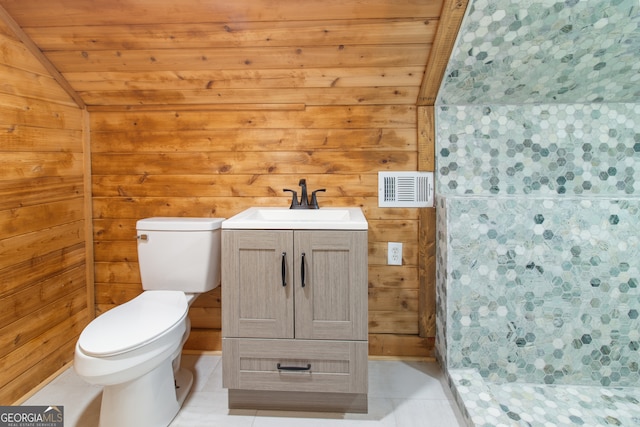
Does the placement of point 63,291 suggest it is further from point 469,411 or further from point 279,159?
point 469,411

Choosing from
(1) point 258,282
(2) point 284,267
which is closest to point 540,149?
(2) point 284,267

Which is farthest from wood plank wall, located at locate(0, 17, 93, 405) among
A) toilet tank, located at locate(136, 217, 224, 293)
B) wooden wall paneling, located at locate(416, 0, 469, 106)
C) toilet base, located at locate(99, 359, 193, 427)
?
wooden wall paneling, located at locate(416, 0, 469, 106)

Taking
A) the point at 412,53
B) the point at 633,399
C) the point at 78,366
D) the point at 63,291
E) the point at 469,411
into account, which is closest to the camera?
the point at 78,366

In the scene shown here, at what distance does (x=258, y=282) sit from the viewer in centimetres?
154

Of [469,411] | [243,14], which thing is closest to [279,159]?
[243,14]

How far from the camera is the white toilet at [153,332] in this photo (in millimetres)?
1312

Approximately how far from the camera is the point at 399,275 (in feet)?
6.80

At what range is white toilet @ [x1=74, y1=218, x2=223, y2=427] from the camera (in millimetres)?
1312

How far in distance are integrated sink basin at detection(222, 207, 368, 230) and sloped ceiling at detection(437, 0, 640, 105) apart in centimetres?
81

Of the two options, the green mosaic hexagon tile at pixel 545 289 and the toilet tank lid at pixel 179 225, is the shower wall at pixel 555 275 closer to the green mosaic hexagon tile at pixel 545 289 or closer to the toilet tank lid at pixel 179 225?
the green mosaic hexagon tile at pixel 545 289

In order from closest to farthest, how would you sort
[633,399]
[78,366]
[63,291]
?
[78,366]
[633,399]
[63,291]

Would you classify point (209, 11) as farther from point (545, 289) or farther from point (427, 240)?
point (545, 289)

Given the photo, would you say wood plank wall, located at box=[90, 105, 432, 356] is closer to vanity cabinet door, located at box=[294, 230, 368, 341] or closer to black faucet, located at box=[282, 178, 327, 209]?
black faucet, located at box=[282, 178, 327, 209]

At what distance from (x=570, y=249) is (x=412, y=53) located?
1.17 m
